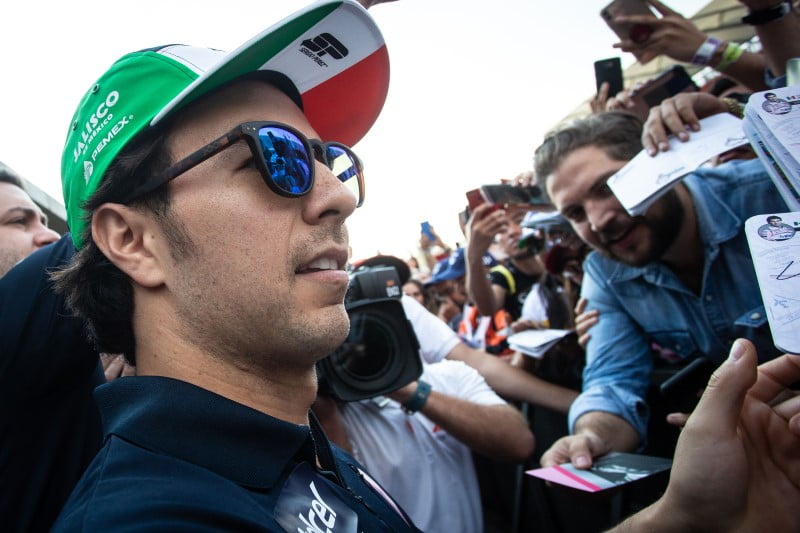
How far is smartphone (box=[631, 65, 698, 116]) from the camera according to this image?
2418 mm

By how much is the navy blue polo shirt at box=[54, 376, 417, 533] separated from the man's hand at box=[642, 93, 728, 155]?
1486 millimetres

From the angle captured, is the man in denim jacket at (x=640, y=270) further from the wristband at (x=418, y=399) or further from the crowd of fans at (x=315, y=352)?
the wristband at (x=418, y=399)

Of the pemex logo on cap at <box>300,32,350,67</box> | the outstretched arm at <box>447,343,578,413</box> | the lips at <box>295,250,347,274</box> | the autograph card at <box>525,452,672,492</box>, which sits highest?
the pemex logo on cap at <box>300,32,350,67</box>

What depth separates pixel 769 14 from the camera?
1742 mm

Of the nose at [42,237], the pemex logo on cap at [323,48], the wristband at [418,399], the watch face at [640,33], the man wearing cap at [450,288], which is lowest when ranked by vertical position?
the man wearing cap at [450,288]

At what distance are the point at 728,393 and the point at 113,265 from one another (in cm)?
147

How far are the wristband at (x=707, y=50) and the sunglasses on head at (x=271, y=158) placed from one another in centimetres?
206

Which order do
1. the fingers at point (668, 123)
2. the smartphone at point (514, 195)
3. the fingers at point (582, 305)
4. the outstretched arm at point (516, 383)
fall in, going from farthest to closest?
the smartphone at point (514, 195) < the outstretched arm at point (516, 383) < the fingers at point (582, 305) < the fingers at point (668, 123)

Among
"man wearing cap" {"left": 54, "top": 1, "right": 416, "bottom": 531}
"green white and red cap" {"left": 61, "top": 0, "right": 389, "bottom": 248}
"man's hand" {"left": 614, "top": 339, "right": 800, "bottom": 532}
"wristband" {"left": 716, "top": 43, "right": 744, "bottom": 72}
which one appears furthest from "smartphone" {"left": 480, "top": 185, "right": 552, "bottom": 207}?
"man's hand" {"left": 614, "top": 339, "right": 800, "bottom": 532}

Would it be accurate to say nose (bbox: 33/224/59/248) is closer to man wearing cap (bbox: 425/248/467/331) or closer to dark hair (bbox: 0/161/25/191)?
dark hair (bbox: 0/161/25/191)

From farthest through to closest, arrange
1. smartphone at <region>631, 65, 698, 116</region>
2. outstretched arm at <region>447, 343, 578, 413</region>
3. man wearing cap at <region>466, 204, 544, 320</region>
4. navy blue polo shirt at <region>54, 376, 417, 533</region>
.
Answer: man wearing cap at <region>466, 204, 544, 320</region>, outstretched arm at <region>447, 343, 578, 413</region>, smartphone at <region>631, 65, 698, 116</region>, navy blue polo shirt at <region>54, 376, 417, 533</region>

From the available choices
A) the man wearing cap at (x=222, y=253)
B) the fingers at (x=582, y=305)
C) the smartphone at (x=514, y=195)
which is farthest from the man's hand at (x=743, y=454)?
the smartphone at (x=514, y=195)

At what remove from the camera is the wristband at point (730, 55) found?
2154 mm

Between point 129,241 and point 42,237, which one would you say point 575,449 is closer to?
point 129,241
